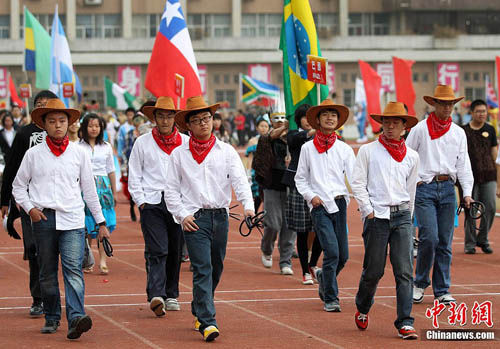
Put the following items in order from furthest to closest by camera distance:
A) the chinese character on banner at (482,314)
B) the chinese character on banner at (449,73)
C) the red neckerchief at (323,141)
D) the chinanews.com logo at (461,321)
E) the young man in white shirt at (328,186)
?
1. the chinese character on banner at (449,73)
2. the red neckerchief at (323,141)
3. the young man in white shirt at (328,186)
4. the chinese character on banner at (482,314)
5. the chinanews.com logo at (461,321)

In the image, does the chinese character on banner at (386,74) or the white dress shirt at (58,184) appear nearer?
the white dress shirt at (58,184)

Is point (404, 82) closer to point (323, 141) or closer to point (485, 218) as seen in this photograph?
point (485, 218)

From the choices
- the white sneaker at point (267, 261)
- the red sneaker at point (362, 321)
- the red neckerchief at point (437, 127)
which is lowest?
the white sneaker at point (267, 261)

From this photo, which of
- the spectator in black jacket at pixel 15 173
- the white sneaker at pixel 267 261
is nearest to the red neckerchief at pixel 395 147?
the spectator in black jacket at pixel 15 173

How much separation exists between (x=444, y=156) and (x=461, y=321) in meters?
1.82

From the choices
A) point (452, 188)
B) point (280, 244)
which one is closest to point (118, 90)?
point (280, 244)

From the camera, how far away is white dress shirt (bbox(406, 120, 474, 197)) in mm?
10125

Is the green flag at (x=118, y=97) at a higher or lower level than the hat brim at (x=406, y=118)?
higher

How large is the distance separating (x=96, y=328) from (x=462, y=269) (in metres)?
5.24

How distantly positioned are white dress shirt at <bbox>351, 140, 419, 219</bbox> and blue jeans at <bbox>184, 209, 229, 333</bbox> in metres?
1.09

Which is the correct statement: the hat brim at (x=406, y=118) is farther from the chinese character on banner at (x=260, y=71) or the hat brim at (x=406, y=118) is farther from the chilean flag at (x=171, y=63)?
the chinese character on banner at (x=260, y=71)

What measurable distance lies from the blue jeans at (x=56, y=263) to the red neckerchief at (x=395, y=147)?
97.3 inches

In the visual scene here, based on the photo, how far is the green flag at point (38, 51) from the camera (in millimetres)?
24531

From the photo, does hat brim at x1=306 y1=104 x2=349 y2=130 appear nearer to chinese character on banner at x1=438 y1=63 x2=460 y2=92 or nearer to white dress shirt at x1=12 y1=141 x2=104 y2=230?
white dress shirt at x1=12 y1=141 x2=104 y2=230
